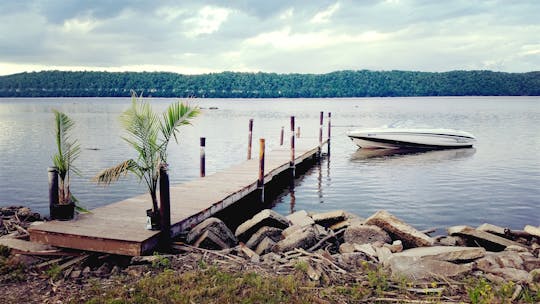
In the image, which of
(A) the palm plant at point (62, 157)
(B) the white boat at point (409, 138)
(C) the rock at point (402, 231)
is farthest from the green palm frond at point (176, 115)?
(B) the white boat at point (409, 138)

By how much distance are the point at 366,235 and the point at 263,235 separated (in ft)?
6.95

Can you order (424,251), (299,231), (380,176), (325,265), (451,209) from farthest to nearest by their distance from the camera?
(380,176) < (451,209) < (299,231) < (424,251) < (325,265)

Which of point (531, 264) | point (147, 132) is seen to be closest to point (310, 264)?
point (147, 132)

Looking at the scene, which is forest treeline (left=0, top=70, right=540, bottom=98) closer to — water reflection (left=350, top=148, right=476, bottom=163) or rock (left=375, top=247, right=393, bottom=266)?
water reflection (left=350, top=148, right=476, bottom=163)

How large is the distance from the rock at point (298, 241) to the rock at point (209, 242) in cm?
102

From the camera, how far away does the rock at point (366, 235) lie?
31.3 feet

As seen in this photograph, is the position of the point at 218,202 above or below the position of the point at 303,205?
above

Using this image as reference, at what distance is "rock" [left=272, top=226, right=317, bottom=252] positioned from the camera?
8609 millimetres

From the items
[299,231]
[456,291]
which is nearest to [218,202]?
[299,231]

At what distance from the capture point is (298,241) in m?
8.66

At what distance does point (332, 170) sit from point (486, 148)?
14.5 metres

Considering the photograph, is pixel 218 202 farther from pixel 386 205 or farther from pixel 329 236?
pixel 386 205

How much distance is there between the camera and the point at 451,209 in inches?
618

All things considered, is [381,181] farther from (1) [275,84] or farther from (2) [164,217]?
(1) [275,84]
